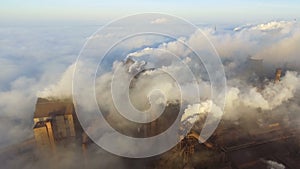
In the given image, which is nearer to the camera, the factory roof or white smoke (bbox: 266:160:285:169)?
white smoke (bbox: 266:160:285:169)

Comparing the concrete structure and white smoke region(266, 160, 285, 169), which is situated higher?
the concrete structure

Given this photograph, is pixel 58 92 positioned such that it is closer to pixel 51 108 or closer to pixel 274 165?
pixel 51 108

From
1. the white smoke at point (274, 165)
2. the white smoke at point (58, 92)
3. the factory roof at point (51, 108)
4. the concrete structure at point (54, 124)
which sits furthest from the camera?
the white smoke at point (58, 92)

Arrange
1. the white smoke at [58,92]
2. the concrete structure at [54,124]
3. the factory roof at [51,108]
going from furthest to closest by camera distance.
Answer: the white smoke at [58,92], the factory roof at [51,108], the concrete structure at [54,124]

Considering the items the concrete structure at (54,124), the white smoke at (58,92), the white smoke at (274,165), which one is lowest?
the white smoke at (274,165)

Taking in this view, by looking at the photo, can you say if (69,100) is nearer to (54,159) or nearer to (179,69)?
(54,159)

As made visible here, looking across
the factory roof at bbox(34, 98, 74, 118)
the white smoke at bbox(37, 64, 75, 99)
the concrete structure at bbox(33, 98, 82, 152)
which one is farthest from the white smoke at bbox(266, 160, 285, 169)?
the white smoke at bbox(37, 64, 75, 99)

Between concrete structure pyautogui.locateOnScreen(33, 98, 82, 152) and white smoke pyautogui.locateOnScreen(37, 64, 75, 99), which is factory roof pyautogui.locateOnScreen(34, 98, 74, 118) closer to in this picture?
concrete structure pyautogui.locateOnScreen(33, 98, 82, 152)

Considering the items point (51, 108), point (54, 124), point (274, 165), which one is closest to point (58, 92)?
point (51, 108)

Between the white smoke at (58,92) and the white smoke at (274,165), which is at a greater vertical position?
the white smoke at (58,92)

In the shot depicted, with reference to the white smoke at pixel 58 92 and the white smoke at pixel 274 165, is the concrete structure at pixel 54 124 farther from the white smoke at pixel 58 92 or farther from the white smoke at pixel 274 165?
the white smoke at pixel 274 165

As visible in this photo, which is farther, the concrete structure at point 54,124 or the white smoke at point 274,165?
the concrete structure at point 54,124

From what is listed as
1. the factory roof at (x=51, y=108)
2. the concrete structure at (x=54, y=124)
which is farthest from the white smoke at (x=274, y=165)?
the factory roof at (x=51, y=108)
